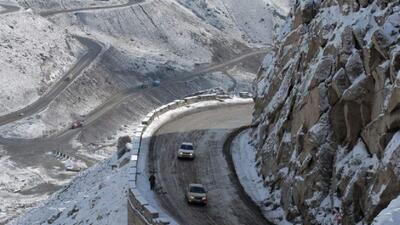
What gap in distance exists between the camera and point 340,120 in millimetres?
33156

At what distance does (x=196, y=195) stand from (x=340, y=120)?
10699 millimetres

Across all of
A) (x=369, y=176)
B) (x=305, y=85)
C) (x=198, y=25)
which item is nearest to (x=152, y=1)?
(x=198, y=25)

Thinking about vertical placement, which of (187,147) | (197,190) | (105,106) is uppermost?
(105,106)

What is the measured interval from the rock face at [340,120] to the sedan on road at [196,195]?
13.7ft

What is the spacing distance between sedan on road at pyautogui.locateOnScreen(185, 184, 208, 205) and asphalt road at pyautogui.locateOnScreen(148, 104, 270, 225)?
17.1 inches

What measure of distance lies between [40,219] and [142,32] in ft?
284

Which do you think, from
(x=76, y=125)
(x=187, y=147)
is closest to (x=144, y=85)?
(x=76, y=125)

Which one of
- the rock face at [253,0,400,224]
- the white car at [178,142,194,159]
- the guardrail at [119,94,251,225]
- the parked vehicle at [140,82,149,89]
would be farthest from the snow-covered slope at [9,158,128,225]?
the parked vehicle at [140,82,149,89]

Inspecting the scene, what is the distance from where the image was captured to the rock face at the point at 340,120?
28609 millimetres

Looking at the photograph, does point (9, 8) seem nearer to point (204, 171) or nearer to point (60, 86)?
point (60, 86)

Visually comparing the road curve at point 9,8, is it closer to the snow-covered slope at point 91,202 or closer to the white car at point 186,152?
the snow-covered slope at point 91,202

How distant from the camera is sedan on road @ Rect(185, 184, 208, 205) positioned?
38.6m

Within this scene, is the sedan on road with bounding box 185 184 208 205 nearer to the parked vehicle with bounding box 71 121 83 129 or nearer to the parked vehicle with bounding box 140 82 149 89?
the parked vehicle with bounding box 71 121 83 129

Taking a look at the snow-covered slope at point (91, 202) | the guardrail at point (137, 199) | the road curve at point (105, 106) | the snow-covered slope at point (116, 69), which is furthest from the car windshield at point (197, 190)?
the road curve at point (105, 106)
